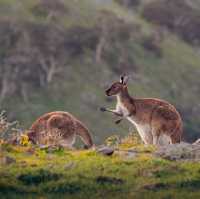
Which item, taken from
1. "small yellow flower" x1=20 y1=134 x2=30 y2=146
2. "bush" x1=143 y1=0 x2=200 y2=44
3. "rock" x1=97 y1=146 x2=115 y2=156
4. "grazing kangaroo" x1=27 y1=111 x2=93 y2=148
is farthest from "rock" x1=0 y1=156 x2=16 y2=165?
"bush" x1=143 y1=0 x2=200 y2=44

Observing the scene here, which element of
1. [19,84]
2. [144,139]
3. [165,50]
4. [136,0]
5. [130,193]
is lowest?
[130,193]

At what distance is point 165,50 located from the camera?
7331 cm

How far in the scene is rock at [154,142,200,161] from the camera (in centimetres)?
1518

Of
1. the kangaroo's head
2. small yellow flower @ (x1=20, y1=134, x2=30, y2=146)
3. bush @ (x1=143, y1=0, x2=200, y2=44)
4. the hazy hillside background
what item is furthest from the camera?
bush @ (x1=143, y1=0, x2=200, y2=44)

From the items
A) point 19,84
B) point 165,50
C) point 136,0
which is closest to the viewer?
point 19,84

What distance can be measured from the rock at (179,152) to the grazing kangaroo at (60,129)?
2510mm

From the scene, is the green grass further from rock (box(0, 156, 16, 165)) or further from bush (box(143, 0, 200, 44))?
bush (box(143, 0, 200, 44))

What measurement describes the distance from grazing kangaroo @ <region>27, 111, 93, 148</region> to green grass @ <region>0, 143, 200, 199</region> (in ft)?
8.50

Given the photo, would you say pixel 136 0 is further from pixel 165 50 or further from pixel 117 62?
pixel 117 62

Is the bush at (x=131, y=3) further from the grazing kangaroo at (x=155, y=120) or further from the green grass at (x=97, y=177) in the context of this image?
the green grass at (x=97, y=177)

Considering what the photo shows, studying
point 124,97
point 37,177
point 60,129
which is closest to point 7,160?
point 37,177

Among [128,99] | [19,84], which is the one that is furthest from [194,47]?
[128,99]

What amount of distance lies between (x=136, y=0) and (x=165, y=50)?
33.1ft

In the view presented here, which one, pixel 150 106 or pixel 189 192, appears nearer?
pixel 189 192
